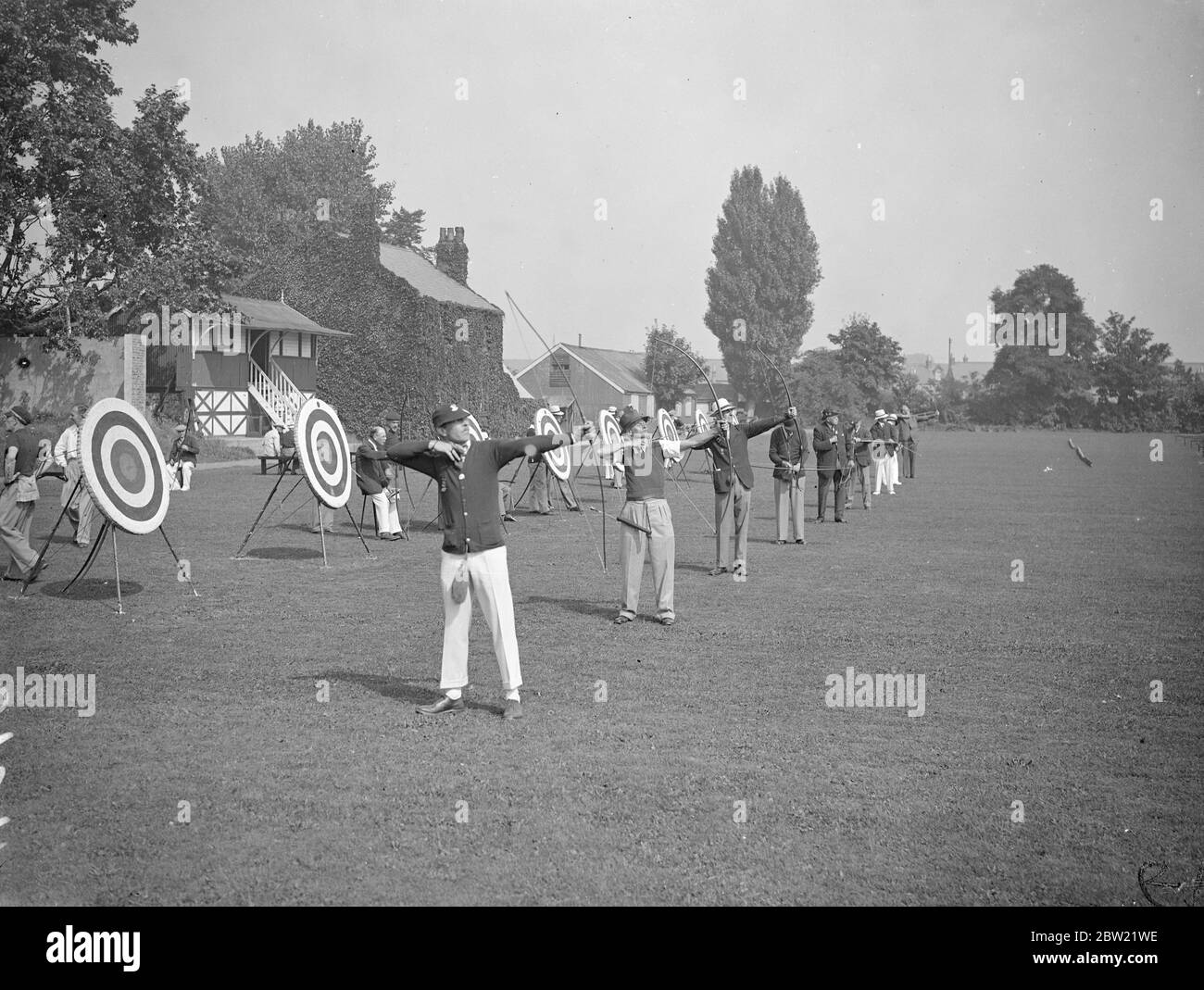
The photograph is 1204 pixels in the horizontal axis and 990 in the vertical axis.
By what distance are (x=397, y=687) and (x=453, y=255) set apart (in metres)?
60.0

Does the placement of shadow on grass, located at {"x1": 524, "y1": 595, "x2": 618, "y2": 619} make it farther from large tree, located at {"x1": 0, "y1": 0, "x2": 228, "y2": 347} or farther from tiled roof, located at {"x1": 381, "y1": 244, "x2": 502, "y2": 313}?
tiled roof, located at {"x1": 381, "y1": 244, "x2": 502, "y2": 313}

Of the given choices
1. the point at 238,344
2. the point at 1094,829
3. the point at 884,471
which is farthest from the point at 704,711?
the point at 238,344

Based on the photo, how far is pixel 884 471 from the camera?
33.5 m

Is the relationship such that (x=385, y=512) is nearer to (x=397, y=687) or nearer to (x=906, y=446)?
(x=397, y=687)

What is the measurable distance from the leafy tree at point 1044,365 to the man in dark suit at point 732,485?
91745 millimetres

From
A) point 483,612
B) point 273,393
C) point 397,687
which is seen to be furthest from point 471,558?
point 273,393

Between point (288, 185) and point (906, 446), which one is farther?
point (288, 185)

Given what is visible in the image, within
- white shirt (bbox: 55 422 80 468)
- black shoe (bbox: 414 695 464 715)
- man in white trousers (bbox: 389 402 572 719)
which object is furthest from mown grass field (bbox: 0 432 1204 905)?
white shirt (bbox: 55 422 80 468)

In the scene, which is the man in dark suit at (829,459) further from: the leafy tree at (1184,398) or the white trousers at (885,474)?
the leafy tree at (1184,398)

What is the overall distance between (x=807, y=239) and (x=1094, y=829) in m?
98.2

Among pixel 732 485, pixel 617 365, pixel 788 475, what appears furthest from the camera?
pixel 617 365

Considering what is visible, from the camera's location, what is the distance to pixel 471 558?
30.6 feet

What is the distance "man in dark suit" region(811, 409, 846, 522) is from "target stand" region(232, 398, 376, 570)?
10149 mm

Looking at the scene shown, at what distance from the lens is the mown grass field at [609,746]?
20.5ft
